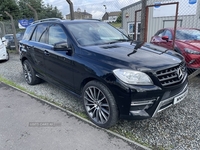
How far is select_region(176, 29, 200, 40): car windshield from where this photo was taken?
562 centimetres

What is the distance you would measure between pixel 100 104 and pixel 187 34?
4550 millimetres

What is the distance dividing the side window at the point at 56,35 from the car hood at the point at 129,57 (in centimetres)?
78

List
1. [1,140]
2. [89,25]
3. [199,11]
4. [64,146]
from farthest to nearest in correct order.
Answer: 1. [199,11]
2. [89,25]
3. [1,140]
4. [64,146]

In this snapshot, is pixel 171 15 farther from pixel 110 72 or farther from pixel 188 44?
pixel 110 72

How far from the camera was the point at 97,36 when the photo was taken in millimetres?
3508

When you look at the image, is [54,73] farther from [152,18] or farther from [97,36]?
[152,18]

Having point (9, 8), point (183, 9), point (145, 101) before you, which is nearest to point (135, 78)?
point (145, 101)

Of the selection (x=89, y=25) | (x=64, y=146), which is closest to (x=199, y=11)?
(x=89, y=25)

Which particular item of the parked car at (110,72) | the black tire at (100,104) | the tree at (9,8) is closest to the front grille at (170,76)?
the parked car at (110,72)

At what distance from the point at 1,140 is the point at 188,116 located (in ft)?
10.4

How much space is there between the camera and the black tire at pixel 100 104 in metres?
2.57

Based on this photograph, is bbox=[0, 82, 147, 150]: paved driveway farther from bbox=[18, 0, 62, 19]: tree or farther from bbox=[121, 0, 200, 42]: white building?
bbox=[18, 0, 62, 19]: tree

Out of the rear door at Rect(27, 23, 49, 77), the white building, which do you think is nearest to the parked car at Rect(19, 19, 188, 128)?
the rear door at Rect(27, 23, 49, 77)

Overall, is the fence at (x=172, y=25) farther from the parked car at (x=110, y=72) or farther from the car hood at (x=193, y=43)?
the parked car at (x=110, y=72)
